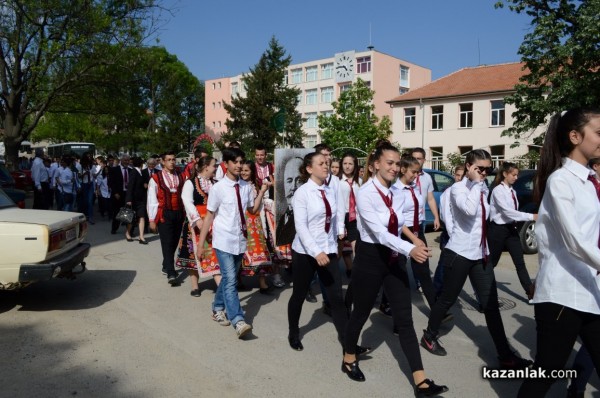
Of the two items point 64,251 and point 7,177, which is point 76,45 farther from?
point 64,251

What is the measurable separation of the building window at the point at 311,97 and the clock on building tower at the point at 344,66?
15.9 feet

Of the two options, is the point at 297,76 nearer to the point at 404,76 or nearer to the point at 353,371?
the point at 404,76

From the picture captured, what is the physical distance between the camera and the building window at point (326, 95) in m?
65.9

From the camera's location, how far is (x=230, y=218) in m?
5.23

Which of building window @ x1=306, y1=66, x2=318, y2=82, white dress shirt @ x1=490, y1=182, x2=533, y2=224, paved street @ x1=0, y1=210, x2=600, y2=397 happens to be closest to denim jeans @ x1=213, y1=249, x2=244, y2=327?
paved street @ x1=0, y1=210, x2=600, y2=397

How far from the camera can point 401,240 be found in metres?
3.74

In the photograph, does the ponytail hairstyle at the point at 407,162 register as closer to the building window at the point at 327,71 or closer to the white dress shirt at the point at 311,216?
the white dress shirt at the point at 311,216

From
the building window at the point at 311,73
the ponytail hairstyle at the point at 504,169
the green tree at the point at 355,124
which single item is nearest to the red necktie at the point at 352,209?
the ponytail hairstyle at the point at 504,169

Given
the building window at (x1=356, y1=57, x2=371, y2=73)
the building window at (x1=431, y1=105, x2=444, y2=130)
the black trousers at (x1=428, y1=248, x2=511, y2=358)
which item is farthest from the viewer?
the building window at (x1=356, y1=57, x2=371, y2=73)

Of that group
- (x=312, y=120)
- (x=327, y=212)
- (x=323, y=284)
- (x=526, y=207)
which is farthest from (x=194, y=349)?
(x=312, y=120)

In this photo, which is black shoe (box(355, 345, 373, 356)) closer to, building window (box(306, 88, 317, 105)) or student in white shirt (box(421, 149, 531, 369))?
student in white shirt (box(421, 149, 531, 369))

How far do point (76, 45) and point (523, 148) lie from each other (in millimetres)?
28803

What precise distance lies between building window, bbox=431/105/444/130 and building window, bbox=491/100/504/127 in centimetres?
435

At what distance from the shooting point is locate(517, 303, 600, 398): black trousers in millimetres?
2680
